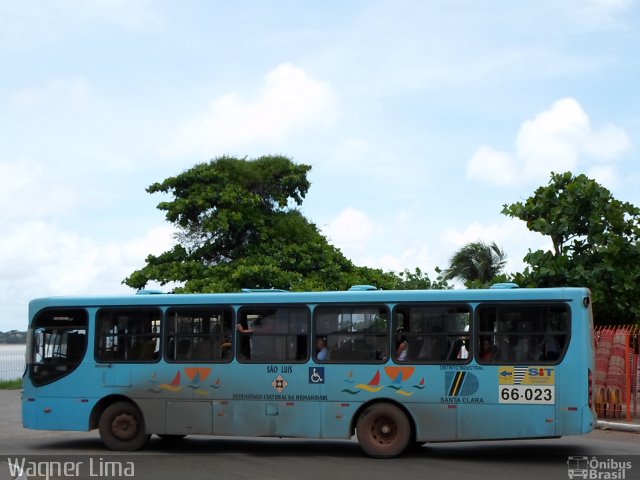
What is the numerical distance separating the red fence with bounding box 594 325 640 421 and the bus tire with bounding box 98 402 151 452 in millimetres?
10744

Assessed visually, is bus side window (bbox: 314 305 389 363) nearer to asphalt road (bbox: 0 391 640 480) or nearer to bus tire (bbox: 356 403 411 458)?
bus tire (bbox: 356 403 411 458)

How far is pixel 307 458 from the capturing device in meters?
14.8

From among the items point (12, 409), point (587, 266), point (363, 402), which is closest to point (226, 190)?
point (12, 409)

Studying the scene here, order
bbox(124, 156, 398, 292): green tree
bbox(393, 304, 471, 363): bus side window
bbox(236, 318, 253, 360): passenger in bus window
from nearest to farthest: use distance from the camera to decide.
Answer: bbox(393, 304, 471, 363): bus side window < bbox(236, 318, 253, 360): passenger in bus window < bbox(124, 156, 398, 292): green tree

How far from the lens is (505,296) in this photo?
14.2 m

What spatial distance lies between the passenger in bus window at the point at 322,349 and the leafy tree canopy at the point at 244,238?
59.5 feet

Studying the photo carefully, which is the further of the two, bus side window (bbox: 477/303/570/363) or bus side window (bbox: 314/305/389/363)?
bus side window (bbox: 314/305/389/363)

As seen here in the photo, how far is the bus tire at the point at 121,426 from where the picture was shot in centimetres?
1591

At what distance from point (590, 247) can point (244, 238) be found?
15213mm

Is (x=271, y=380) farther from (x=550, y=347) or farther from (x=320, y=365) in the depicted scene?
(x=550, y=347)

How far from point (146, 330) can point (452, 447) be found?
19.2 feet

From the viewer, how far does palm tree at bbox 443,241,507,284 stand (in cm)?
3566

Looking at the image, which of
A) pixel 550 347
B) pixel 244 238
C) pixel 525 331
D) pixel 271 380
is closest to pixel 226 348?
pixel 271 380

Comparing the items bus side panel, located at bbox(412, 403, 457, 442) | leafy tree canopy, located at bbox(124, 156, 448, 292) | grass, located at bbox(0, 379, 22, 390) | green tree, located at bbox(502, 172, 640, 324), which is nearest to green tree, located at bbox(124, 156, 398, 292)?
leafy tree canopy, located at bbox(124, 156, 448, 292)
